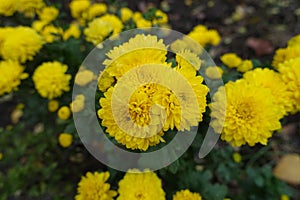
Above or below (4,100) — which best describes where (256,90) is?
above

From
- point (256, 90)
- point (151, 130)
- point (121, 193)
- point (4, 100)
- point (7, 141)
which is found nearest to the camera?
point (151, 130)

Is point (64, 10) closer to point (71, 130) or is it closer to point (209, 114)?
point (71, 130)

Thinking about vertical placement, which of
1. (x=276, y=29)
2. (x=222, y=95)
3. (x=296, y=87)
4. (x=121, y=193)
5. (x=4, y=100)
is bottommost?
(x=4, y=100)

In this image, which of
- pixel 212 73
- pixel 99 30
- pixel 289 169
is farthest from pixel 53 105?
pixel 289 169

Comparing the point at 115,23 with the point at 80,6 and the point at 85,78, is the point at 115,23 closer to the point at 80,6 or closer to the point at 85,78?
the point at 80,6

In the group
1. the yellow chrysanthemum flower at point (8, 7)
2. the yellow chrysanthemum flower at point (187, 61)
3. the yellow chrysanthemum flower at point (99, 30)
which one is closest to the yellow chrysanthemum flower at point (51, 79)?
the yellow chrysanthemum flower at point (99, 30)

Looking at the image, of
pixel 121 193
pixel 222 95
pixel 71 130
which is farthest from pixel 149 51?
pixel 71 130

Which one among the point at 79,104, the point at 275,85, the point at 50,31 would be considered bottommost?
the point at 79,104
